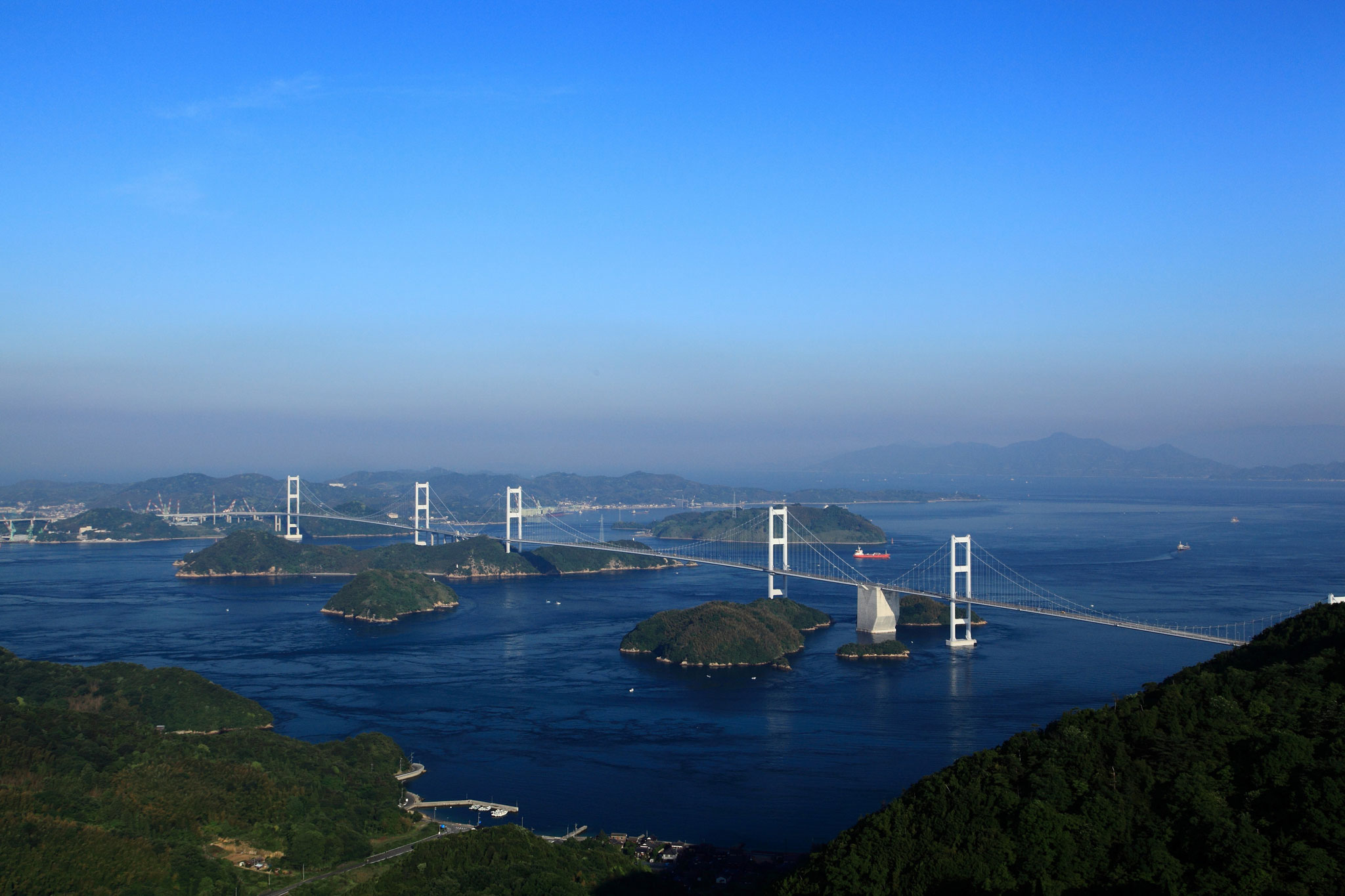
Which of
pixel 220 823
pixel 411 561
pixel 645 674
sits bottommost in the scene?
pixel 645 674

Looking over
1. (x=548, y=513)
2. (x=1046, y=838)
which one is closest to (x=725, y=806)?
(x=1046, y=838)

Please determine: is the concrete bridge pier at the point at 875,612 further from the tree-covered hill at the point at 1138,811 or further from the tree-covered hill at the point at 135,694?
the tree-covered hill at the point at 1138,811

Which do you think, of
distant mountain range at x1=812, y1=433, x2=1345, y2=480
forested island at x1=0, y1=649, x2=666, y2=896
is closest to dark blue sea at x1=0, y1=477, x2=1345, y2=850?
forested island at x1=0, y1=649, x2=666, y2=896

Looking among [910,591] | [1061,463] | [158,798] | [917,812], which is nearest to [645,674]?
[910,591]

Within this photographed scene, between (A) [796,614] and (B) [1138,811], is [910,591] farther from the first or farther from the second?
(B) [1138,811]

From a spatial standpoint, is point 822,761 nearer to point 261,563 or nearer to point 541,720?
point 541,720

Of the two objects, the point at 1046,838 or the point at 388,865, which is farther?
the point at 388,865
